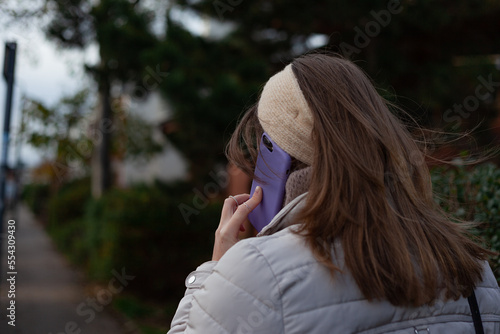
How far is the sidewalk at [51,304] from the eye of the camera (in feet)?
21.0

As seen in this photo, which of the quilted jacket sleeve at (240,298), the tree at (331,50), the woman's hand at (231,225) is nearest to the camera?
the quilted jacket sleeve at (240,298)

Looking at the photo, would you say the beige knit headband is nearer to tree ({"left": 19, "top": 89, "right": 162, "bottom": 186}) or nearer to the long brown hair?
the long brown hair

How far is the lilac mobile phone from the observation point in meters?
1.33

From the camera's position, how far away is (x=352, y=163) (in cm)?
118

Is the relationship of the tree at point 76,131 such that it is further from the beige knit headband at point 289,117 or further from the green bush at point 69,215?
the beige knit headband at point 289,117

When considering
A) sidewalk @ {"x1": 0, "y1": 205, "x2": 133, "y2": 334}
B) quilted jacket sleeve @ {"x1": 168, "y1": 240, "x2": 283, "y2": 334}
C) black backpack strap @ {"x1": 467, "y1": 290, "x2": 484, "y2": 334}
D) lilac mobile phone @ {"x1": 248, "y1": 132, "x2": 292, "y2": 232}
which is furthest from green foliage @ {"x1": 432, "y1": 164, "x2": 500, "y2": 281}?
sidewalk @ {"x1": 0, "y1": 205, "x2": 133, "y2": 334}

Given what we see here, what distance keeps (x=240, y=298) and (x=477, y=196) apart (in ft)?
5.96

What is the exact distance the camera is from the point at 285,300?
3.52 feet

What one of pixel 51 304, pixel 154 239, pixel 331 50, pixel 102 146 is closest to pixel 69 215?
pixel 102 146

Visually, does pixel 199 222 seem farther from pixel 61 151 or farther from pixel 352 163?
pixel 352 163

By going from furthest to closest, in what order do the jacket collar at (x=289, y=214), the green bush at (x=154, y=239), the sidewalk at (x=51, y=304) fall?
the green bush at (x=154, y=239), the sidewalk at (x=51, y=304), the jacket collar at (x=289, y=214)

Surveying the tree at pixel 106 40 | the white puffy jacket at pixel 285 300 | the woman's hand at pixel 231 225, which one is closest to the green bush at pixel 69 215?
the tree at pixel 106 40

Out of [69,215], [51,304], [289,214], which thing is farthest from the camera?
[69,215]

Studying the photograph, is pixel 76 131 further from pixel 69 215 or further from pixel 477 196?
pixel 477 196
